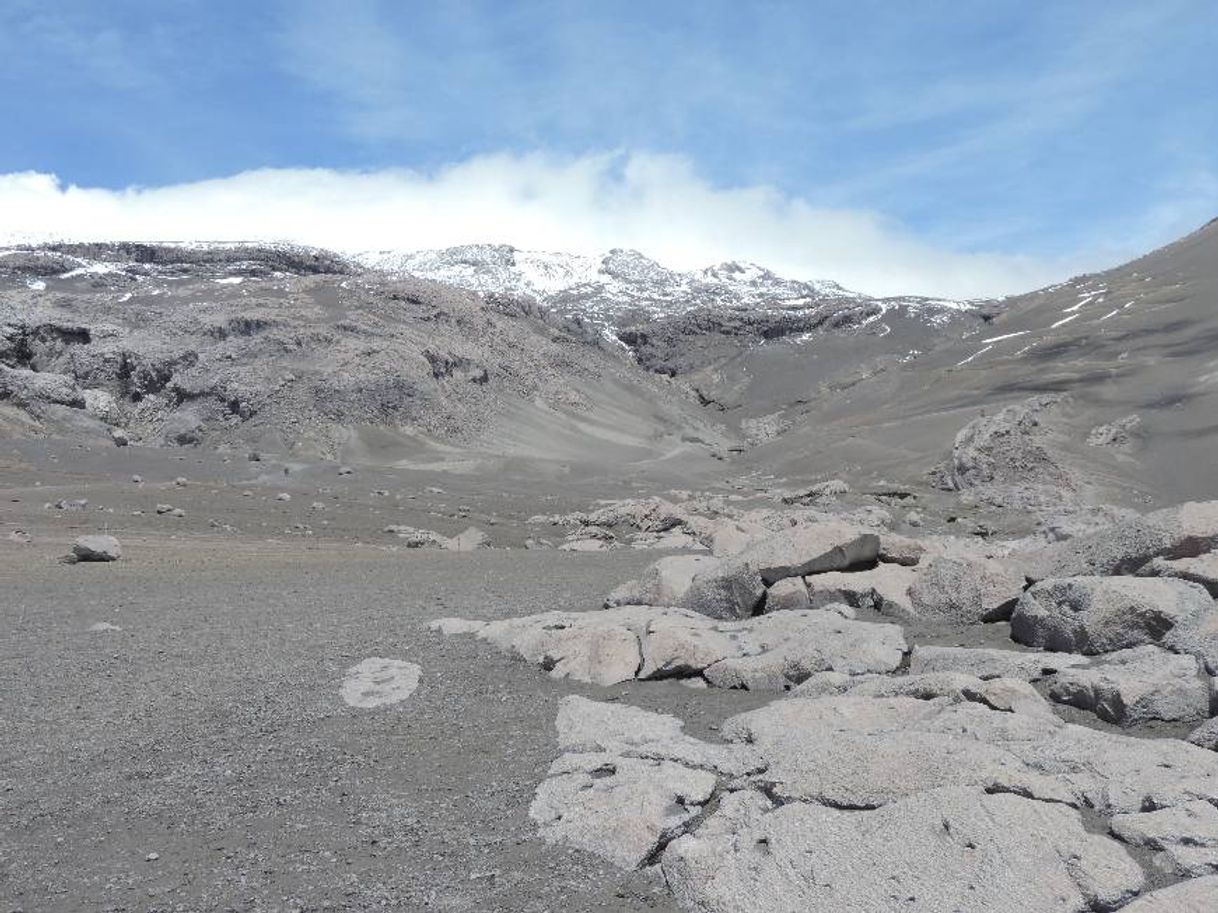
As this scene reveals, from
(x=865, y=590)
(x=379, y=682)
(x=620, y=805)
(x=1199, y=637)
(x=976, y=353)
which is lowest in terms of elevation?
(x=379, y=682)

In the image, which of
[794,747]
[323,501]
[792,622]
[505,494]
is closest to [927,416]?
[505,494]

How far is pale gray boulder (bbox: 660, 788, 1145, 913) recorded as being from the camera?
4934mm

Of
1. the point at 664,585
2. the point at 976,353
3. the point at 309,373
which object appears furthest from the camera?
the point at 976,353

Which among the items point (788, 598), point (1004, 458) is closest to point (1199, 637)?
point (788, 598)

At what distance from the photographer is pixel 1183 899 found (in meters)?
4.63

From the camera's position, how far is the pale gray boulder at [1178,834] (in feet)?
16.6

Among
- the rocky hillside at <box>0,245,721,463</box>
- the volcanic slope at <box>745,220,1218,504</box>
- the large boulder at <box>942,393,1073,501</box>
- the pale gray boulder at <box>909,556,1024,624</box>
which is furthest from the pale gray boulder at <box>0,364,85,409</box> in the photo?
the pale gray boulder at <box>909,556,1024,624</box>

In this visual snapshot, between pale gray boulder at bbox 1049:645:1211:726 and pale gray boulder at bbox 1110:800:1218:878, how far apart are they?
1.79 m

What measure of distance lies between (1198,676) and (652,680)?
4.39 meters

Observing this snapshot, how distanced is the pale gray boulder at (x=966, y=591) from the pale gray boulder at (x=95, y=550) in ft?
40.0

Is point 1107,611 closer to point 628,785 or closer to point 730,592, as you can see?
point 730,592

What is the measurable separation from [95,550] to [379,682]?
8870 millimetres

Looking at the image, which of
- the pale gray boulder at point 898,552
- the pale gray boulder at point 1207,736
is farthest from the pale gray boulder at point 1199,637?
the pale gray boulder at point 898,552

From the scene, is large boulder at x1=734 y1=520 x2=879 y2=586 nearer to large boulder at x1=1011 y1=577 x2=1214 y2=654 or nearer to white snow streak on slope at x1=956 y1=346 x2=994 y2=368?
large boulder at x1=1011 y1=577 x2=1214 y2=654
